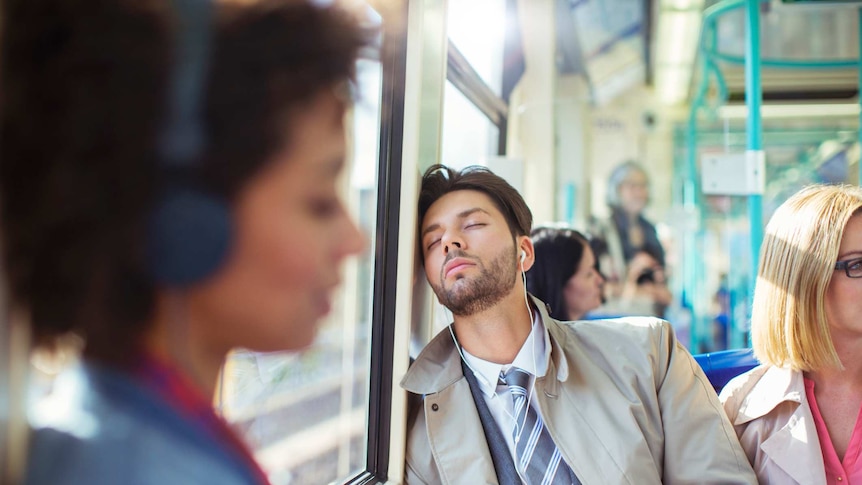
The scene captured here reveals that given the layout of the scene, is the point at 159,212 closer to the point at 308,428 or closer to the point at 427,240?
the point at 308,428

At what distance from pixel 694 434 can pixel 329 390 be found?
36.8 inches

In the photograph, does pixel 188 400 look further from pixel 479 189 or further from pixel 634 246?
pixel 634 246

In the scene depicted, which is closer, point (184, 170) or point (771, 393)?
point (184, 170)

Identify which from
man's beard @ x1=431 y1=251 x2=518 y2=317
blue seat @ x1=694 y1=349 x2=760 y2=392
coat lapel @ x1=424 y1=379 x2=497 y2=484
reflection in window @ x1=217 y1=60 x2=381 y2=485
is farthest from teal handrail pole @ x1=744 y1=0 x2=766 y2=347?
reflection in window @ x1=217 y1=60 x2=381 y2=485

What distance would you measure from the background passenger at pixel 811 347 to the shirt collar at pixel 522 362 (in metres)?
0.54

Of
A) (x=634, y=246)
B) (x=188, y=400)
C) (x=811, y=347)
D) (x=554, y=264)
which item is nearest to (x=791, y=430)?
(x=811, y=347)

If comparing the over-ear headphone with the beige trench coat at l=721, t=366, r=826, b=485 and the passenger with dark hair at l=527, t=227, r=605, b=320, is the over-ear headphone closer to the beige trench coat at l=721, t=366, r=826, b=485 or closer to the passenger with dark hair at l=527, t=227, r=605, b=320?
the beige trench coat at l=721, t=366, r=826, b=485

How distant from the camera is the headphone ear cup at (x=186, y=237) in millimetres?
500

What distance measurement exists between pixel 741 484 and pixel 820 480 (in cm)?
17

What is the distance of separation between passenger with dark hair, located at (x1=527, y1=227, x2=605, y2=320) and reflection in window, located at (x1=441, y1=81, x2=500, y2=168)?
0.46 m

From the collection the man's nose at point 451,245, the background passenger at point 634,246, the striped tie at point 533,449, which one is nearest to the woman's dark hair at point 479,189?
the man's nose at point 451,245

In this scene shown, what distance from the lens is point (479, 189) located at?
1.98 meters

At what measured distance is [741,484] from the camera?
63.8 inches

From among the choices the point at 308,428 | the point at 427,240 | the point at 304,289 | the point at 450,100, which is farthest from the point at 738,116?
the point at 304,289
